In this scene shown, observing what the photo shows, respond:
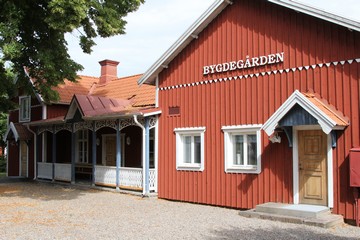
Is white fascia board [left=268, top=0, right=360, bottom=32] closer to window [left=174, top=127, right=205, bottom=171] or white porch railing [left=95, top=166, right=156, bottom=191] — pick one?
window [left=174, top=127, right=205, bottom=171]

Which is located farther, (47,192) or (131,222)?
(47,192)

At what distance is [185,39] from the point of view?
13.7 meters

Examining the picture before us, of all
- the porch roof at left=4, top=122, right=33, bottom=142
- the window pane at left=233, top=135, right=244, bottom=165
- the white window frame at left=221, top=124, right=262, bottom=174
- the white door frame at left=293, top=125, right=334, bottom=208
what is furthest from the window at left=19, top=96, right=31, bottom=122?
the white door frame at left=293, top=125, right=334, bottom=208

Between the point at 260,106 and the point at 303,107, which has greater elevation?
the point at 260,106

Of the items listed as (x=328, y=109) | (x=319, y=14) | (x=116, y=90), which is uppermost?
(x=319, y=14)

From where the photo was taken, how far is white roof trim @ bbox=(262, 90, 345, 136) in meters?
9.66

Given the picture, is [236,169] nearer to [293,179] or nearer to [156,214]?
[293,179]

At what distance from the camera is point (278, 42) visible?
38.1 ft

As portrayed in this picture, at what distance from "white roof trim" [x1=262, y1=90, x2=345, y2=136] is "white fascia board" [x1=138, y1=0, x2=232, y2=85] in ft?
13.3

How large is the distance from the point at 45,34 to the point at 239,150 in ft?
26.4

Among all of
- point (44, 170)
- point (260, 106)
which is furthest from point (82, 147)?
point (260, 106)

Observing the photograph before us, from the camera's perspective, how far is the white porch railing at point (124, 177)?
50.8 feet

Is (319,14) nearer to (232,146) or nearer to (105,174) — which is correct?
(232,146)

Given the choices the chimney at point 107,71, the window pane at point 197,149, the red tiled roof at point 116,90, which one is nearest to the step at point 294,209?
the window pane at point 197,149
